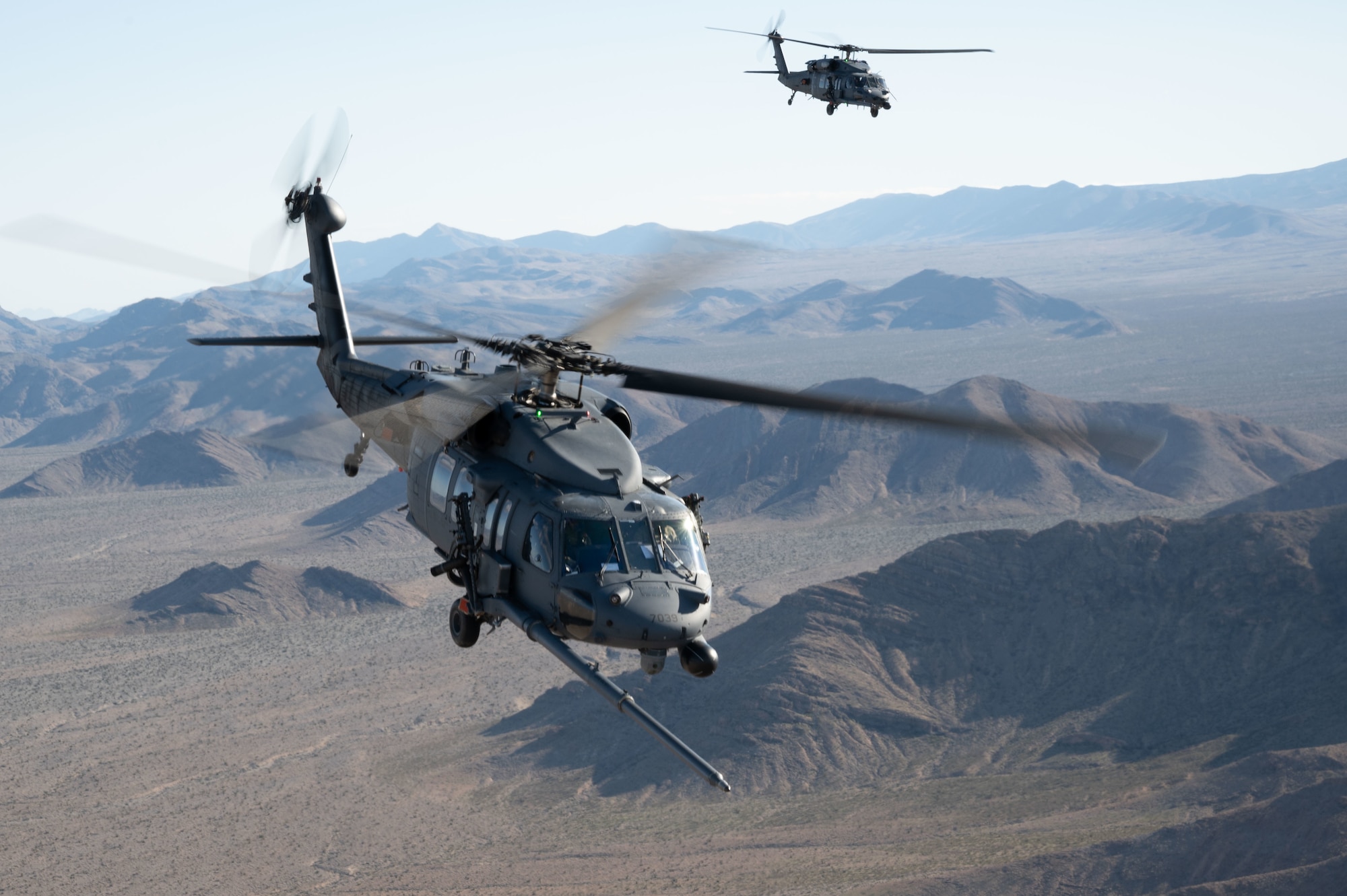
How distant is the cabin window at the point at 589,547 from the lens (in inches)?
886

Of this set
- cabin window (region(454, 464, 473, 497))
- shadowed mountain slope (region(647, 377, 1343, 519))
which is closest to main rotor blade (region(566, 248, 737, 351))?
cabin window (region(454, 464, 473, 497))

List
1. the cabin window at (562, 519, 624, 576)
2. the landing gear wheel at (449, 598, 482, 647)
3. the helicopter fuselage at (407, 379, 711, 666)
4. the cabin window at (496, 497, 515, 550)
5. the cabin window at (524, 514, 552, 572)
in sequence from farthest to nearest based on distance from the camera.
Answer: the landing gear wheel at (449, 598, 482, 647) < the cabin window at (496, 497, 515, 550) < the cabin window at (524, 514, 552, 572) < the cabin window at (562, 519, 624, 576) < the helicopter fuselage at (407, 379, 711, 666)

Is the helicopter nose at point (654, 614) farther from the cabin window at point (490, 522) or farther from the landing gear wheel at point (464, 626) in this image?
the landing gear wheel at point (464, 626)

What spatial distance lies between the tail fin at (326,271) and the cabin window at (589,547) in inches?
561

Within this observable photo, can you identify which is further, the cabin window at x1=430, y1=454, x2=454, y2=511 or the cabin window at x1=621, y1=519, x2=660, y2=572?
the cabin window at x1=430, y1=454, x2=454, y2=511

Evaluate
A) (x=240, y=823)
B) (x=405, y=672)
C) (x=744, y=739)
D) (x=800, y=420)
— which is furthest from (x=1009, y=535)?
(x=800, y=420)

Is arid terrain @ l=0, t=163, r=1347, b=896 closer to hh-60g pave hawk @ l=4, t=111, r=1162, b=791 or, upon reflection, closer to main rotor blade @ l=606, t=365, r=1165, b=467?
hh-60g pave hawk @ l=4, t=111, r=1162, b=791

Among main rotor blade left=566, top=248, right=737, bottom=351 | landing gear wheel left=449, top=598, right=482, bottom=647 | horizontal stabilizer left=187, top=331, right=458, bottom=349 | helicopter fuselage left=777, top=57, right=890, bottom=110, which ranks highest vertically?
helicopter fuselage left=777, top=57, right=890, bottom=110

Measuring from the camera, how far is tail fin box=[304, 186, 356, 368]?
35156 millimetres

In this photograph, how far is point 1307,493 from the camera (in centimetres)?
13438

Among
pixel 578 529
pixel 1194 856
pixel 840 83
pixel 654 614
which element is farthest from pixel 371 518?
pixel 654 614

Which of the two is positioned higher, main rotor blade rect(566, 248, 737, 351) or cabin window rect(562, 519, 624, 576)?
main rotor blade rect(566, 248, 737, 351)

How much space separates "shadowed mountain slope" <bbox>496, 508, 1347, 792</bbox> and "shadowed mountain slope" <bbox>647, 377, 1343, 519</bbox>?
170 ft

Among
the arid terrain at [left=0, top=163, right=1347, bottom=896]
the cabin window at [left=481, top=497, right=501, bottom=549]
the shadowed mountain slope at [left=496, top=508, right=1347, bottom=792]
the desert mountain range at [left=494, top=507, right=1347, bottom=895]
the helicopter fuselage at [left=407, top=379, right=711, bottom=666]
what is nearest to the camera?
the helicopter fuselage at [left=407, top=379, right=711, bottom=666]
